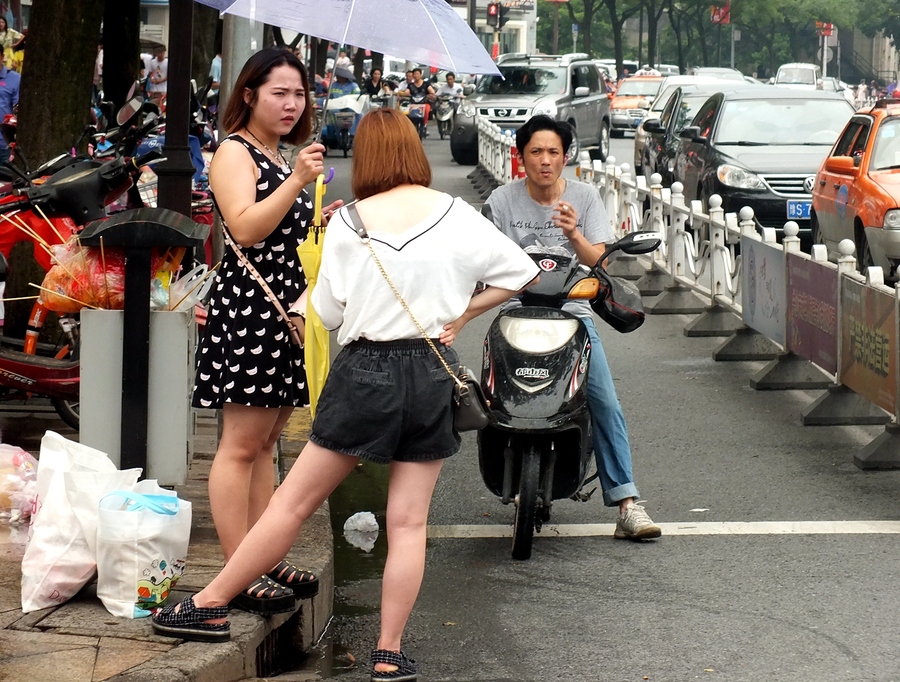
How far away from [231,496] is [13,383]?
247 cm

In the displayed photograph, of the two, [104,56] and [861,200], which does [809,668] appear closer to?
[861,200]

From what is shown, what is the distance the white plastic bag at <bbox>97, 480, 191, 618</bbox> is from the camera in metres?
4.43

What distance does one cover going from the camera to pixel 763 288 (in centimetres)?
986

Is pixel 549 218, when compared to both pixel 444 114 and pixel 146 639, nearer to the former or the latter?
pixel 146 639

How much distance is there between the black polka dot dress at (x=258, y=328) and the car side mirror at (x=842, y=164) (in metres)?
9.22

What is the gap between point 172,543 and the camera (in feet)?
14.8

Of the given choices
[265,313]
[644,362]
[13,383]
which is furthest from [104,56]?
[265,313]

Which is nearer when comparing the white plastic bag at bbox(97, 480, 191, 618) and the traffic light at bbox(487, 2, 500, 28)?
the white plastic bag at bbox(97, 480, 191, 618)

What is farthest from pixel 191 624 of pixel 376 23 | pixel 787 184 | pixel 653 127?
pixel 653 127

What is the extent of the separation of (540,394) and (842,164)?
8.12m

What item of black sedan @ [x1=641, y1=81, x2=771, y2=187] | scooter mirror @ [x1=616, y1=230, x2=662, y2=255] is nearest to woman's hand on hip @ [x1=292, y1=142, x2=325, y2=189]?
scooter mirror @ [x1=616, y1=230, x2=662, y2=255]

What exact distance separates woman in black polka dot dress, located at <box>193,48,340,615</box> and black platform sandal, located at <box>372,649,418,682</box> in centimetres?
48

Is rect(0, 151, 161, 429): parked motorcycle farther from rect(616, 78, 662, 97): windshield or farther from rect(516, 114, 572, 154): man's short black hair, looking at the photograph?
A: rect(616, 78, 662, 97): windshield

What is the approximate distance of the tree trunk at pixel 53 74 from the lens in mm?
8016
